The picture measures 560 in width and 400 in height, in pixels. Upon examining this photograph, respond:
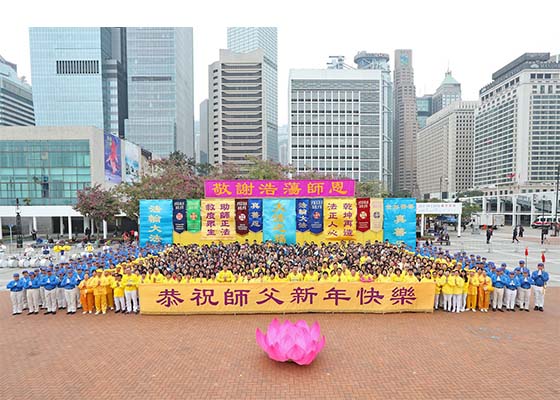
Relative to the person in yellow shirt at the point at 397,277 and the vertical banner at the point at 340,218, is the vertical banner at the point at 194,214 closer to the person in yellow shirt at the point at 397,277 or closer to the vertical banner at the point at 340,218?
the vertical banner at the point at 340,218

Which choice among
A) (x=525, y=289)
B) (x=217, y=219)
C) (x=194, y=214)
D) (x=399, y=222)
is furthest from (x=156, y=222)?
(x=525, y=289)

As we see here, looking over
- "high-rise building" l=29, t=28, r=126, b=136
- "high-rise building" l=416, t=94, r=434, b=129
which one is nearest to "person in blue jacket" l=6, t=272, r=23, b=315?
"high-rise building" l=29, t=28, r=126, b=136

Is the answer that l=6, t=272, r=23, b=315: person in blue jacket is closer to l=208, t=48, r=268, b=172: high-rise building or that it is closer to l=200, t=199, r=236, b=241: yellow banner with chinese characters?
l=200, t=199, r=236, b=241: yellow banner with chinese characters

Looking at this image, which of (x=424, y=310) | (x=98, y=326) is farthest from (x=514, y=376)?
(x=98, y=326)

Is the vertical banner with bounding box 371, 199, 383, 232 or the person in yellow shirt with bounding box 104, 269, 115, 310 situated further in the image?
the vertical banner with bounding box 371, 199, 383, 232

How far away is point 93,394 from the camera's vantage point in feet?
18.2

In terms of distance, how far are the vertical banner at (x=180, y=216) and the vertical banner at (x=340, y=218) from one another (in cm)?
786

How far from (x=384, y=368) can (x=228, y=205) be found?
1312 centimetres

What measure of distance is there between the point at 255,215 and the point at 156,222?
18.2ft

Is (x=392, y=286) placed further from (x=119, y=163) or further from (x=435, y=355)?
(x=119, y=163)

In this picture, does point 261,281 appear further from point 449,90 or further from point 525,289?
point 449,90

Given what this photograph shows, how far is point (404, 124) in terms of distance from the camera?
161 meters

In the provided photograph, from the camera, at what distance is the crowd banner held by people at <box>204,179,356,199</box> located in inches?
716

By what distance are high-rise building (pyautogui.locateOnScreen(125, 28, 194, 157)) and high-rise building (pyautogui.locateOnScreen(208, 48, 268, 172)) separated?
502 inches
